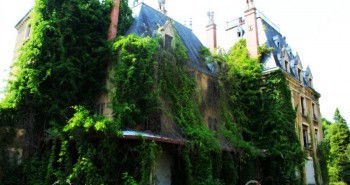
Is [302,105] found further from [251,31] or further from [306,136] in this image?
[251,31]

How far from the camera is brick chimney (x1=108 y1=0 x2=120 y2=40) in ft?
54.0

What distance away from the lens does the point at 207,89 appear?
18828 millimetres

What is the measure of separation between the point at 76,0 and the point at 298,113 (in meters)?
16.2

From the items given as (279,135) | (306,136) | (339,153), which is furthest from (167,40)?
(339,153)

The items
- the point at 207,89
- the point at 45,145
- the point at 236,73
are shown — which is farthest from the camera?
the point at 236,73

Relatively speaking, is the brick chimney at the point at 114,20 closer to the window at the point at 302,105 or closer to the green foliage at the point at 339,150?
the window at the point at 302,105

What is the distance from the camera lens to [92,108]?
15430 mm

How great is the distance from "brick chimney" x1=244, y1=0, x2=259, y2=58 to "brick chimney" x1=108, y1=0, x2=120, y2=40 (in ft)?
33.2

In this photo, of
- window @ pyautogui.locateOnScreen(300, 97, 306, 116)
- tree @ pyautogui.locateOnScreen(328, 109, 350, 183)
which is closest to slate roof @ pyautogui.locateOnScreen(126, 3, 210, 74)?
window @ pyautogui.locateOnScreen(300, 97, 306, 116)

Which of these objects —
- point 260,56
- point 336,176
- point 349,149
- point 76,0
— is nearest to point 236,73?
point 260,56

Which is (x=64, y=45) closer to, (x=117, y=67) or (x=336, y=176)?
(x=117, y=67)

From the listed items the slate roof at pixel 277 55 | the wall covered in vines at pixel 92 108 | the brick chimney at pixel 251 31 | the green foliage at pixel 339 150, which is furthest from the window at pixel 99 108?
the green foliage at pixel 339 150

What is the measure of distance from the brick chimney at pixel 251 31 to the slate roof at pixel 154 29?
3.58 metres

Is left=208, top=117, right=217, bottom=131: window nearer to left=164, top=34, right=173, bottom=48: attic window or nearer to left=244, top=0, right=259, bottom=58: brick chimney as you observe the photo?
left=164, top=34, right=173, bottom=48: attic window
